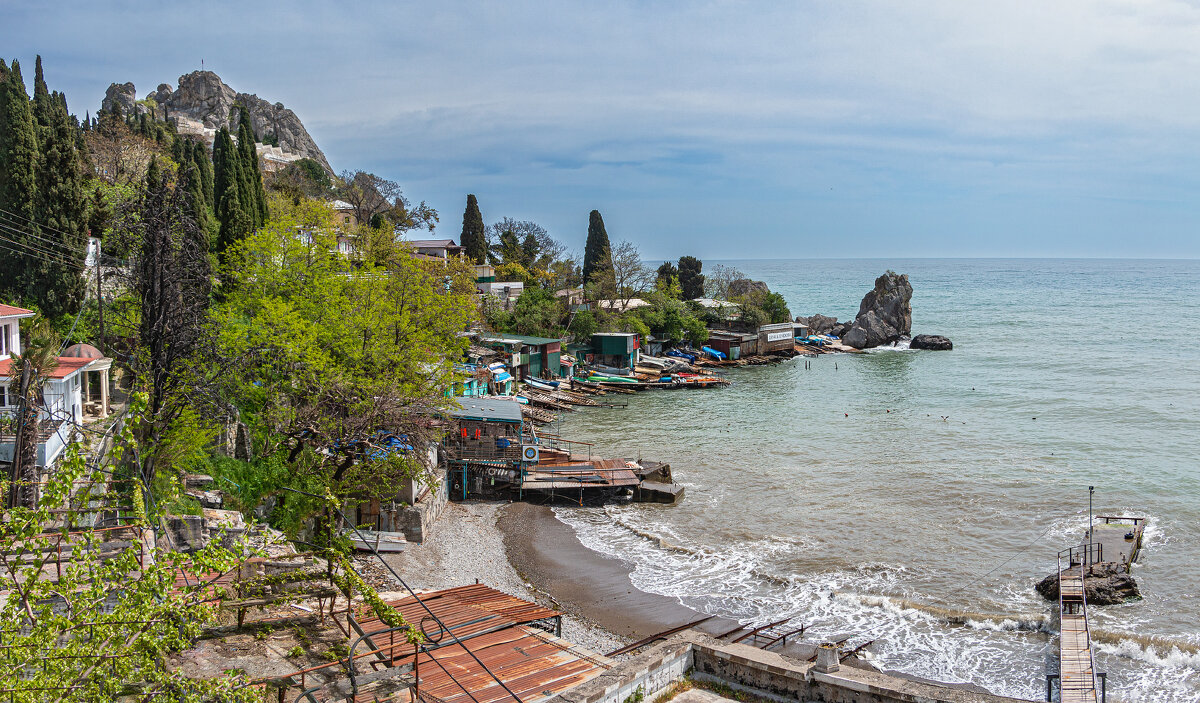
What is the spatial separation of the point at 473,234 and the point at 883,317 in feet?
157

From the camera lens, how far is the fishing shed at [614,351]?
67062mm

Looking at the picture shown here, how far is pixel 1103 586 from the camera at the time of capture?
2334 centimetres

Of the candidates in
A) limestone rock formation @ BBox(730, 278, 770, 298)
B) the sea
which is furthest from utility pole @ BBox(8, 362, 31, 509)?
limestone rock formation @ BBox(730, 278, 770, 298)

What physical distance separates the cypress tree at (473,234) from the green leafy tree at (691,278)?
88.1 ft

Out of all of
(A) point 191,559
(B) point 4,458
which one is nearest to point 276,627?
(A) point 191,559

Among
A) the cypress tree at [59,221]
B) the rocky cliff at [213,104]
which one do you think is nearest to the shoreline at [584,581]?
the cypress tree at [59,221]

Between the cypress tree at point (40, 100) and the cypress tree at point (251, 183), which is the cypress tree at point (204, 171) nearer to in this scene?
the cypress tree at point (251, 183)

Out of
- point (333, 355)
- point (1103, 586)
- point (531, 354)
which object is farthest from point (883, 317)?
point (333, 355)

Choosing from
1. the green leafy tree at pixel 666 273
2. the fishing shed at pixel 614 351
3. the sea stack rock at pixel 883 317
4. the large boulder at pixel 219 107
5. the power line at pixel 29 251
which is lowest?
the fishing shed at pixel 614 351

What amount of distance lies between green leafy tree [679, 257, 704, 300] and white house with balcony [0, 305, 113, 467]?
3089 inches

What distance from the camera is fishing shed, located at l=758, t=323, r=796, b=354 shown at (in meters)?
79.2

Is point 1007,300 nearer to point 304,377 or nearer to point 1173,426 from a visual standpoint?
point 1173,426

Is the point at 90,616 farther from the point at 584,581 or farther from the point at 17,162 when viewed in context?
the point at 17,162

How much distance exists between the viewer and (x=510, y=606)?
16922 mm
